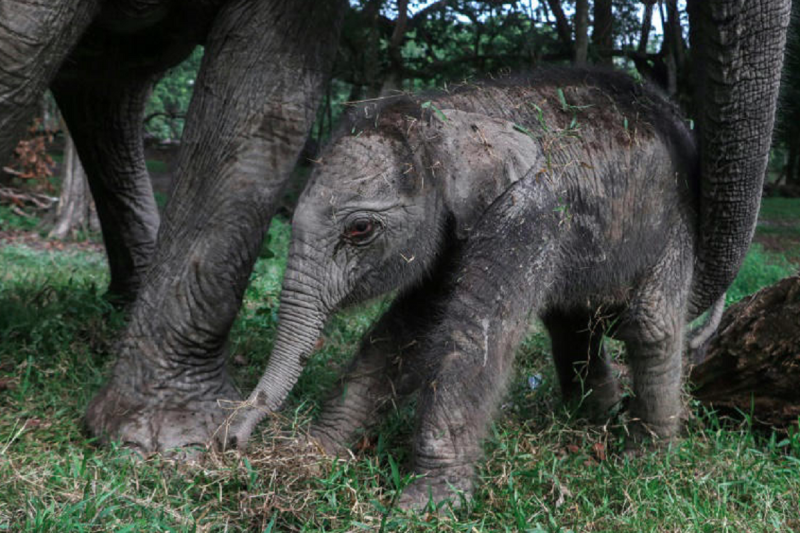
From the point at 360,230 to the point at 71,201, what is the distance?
8.66 meters

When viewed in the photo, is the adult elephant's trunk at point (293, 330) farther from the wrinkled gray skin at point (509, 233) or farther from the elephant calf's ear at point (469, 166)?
the elephant calf's ear at point (469, 166)

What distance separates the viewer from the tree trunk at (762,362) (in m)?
4.20

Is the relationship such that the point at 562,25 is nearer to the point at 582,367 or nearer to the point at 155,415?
the point at 582,367

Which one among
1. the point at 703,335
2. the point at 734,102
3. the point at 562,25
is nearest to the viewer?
the point at 734,102

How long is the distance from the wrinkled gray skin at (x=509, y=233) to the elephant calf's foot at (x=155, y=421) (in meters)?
0.45

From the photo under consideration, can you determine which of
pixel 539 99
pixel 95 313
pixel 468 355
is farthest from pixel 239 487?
pixel 95 313

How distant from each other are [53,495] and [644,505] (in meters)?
2.04

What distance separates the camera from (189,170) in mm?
3750

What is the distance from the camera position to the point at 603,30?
993cm

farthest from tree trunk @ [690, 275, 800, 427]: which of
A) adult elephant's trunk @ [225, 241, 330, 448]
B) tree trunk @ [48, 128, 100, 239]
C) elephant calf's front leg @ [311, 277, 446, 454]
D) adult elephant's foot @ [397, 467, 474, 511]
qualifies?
tree trunk @ [48, 128, 100, 239]

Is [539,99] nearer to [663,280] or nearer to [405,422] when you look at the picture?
[663,280]

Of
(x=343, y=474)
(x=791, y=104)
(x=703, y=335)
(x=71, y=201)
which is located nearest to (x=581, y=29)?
(x=791, y=104)

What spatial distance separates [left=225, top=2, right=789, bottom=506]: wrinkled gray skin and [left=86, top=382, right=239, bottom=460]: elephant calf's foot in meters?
0.45

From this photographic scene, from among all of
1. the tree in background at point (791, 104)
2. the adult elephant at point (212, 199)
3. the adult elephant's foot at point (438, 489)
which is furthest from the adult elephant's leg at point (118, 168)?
the tree in background at point (791, 104)
